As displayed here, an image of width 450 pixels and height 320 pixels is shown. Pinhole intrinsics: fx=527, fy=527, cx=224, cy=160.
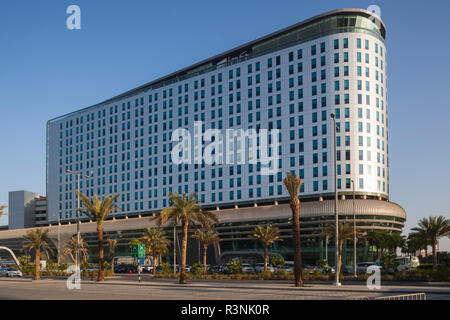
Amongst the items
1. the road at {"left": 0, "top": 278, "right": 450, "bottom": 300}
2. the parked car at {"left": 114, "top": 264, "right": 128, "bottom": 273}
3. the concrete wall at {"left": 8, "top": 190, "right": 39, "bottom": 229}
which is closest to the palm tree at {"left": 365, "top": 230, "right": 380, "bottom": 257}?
the parked car at {"left": 114, "top": 264, "right": 128, "bottom": 273}

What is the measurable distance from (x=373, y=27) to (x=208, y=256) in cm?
5797

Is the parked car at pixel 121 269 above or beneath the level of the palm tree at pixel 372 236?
beneath

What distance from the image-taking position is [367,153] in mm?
98812

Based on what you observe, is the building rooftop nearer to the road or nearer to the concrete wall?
the road

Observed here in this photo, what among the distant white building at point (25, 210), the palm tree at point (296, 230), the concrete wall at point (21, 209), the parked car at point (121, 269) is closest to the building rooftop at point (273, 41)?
the parked car at point (121, 269)

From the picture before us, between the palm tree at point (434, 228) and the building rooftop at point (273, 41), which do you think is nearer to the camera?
the palm tree at point (434, 228)

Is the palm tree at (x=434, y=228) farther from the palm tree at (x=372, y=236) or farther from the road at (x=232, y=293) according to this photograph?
the road at (x=232, y=293)

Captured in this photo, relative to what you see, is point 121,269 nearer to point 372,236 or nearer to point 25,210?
point 372,236

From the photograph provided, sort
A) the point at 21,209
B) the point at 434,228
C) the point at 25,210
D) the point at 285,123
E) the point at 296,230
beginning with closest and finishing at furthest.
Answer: the point at 296,230 → the point at 434,228 → the point at 285,123 → the point at 25,210 → the point at 21,209

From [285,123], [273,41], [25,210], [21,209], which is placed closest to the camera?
[285,123]

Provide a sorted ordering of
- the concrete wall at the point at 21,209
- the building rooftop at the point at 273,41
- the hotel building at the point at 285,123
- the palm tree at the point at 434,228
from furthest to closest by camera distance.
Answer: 1. the concrete wall at the point at 21,209
2. the building rooftop at the point at 273,41
3. the hotel building at the point at 285,123
4. the palm tree at the point at 434,228

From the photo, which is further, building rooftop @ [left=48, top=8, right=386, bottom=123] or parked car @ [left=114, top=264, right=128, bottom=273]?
building rooftop @ [left=48, top=8, right=386, bottom=123]

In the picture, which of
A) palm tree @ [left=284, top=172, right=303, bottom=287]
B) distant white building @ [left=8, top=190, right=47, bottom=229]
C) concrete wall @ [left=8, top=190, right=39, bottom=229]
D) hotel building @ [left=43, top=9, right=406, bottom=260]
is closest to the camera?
palm tree @ [left=284, top=172, right=303, bottom=287]

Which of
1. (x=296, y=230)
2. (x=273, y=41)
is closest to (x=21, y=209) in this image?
(x=273, y=41)
